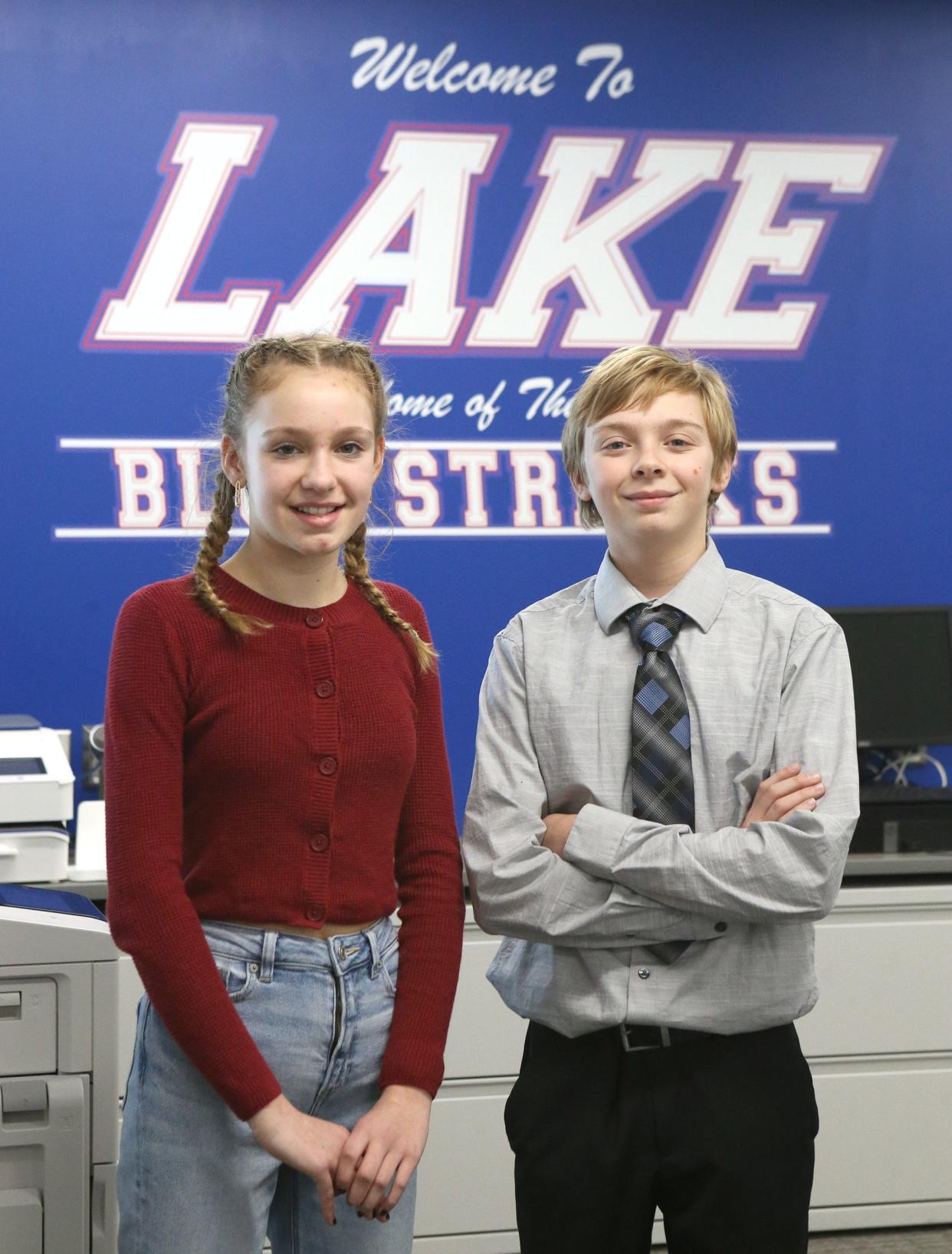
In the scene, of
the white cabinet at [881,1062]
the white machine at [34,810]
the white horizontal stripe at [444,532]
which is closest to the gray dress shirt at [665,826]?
the white machine at [34,810]

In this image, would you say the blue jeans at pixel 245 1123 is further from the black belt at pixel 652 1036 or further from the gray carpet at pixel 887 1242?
the gray carpet at pixel 887 1242

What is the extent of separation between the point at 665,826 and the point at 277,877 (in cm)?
44

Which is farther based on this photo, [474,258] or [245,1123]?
[474,258]

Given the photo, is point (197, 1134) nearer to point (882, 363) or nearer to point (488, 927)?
point (488, 927)

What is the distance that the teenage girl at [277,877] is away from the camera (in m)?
1.14

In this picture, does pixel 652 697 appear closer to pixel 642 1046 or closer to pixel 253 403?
pixel 642 1046

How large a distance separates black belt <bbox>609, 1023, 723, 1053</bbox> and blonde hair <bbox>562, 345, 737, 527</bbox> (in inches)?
24.1

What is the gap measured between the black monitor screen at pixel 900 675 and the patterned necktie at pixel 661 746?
5.41ft

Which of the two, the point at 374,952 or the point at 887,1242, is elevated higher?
the point at 374,952

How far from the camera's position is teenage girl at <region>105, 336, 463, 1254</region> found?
3.73 feet

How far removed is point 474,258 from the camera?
313 cm

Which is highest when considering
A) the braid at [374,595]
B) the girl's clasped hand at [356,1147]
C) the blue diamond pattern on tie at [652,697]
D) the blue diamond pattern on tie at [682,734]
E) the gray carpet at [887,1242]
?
the braid at [374,595]

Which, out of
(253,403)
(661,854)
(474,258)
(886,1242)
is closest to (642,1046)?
(661,854)

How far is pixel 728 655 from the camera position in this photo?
1.51 meters
